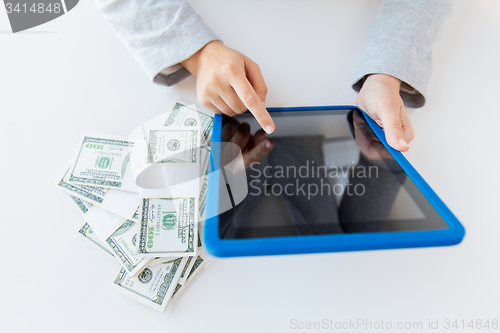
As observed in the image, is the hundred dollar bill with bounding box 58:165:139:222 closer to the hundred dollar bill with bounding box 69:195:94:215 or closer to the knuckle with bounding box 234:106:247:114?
the hundred dollar bill with bounding box 69:195:94:215

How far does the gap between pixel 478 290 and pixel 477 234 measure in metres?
0.09

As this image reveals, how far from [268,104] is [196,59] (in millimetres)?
156

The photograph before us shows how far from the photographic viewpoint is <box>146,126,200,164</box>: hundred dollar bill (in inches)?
19.6

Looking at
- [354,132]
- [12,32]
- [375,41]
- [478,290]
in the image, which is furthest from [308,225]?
[12,32]

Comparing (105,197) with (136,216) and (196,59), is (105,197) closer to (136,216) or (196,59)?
(136,216)

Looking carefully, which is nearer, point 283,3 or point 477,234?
point 477,234

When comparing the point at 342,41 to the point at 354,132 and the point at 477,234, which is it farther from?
the point at 477,234

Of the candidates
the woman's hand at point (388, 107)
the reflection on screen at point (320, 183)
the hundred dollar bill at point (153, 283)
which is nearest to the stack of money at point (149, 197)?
the hundred dollar bill at point (153, 283)

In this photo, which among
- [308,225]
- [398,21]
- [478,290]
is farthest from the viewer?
[398,21]

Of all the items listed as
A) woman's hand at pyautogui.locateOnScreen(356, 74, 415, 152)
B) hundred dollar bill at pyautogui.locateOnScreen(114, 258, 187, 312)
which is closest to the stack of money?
hundred dollar bill at pyautogui.locateOnScreen(114, 258, 187, 312)

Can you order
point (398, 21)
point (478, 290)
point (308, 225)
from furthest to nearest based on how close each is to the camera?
point (398, 21)
point (478, 290)
point (308, 225)

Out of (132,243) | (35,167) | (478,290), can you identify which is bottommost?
(478,290)

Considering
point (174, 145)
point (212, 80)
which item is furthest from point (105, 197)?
point (212, 80)

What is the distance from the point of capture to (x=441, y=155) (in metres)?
0.53
